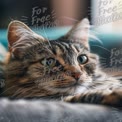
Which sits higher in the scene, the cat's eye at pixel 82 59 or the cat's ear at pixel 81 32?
the cat's ear at pixel 81 32

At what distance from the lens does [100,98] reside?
1.60m

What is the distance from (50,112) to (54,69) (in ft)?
0.61

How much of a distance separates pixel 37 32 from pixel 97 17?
27 centimetres

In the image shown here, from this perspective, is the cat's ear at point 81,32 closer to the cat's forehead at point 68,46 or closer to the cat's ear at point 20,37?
the cat's forehead at point 68,46

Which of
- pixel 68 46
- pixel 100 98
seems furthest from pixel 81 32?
pixel 100 98

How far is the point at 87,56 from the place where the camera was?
1.60 m

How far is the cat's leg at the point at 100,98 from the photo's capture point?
159cm

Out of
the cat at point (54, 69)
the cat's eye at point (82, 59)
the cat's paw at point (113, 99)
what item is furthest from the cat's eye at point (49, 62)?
the cat's paw at point (113, 99)

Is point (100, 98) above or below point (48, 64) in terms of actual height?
below

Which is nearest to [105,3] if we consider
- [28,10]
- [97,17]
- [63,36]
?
[97,17]

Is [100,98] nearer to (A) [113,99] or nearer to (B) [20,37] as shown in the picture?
(A) [113,99]

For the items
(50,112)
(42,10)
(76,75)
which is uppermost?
(42,10)

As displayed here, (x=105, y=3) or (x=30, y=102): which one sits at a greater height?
(x=105, y=3)

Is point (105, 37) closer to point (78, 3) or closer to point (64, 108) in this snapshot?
point (78, 3)
